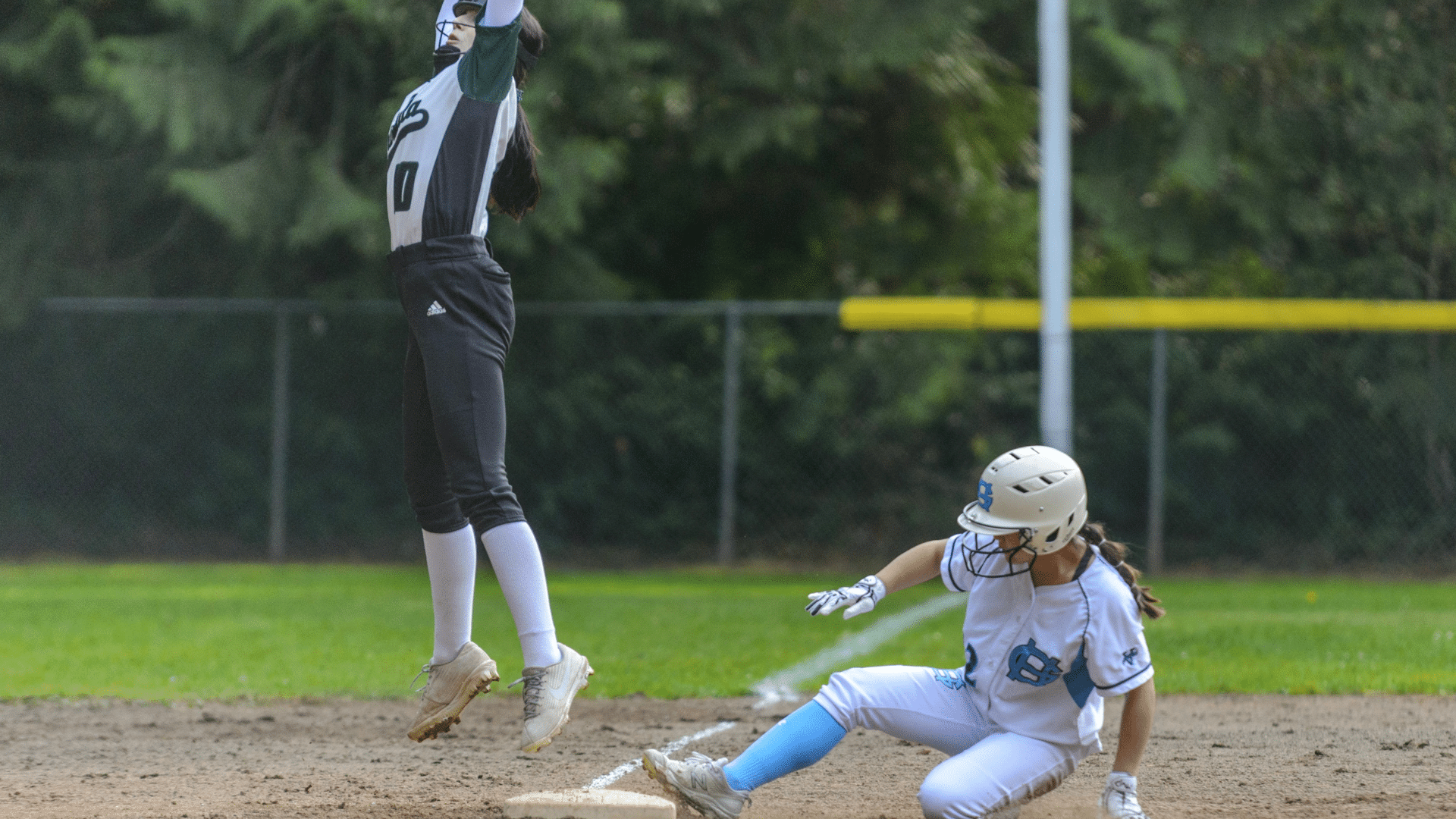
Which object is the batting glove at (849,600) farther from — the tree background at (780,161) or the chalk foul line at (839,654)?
the tree background at (780,161)

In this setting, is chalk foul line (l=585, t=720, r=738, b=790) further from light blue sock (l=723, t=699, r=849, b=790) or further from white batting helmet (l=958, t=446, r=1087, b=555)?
white batting helmet (l=958, t=446, r=1087, b=555)

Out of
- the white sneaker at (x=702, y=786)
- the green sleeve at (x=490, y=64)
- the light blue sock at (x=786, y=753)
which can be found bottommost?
the white sneaker at (x=702, y=786)

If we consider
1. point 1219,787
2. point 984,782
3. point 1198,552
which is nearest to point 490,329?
point 984,782

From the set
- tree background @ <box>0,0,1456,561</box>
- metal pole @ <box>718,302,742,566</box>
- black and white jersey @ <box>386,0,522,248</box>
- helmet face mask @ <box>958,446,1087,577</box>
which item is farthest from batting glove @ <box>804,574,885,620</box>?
metal pole @ <box>718,302,742,566</box>

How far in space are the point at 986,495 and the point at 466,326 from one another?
153cm

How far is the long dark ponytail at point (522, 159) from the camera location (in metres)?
4.44

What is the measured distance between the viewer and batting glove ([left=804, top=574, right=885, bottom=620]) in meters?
3.78

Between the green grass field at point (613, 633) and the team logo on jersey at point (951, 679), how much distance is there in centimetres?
279

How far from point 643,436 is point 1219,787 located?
8155mm

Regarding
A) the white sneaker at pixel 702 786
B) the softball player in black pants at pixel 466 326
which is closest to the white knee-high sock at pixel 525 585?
the softball player in black pants at pixel 466 326

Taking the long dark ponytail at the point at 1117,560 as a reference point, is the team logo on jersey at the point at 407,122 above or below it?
above

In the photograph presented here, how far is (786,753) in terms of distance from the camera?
402 cm

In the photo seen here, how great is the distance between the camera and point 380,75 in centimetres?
1219

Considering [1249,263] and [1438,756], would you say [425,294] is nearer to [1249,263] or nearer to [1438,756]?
[1438,756]
